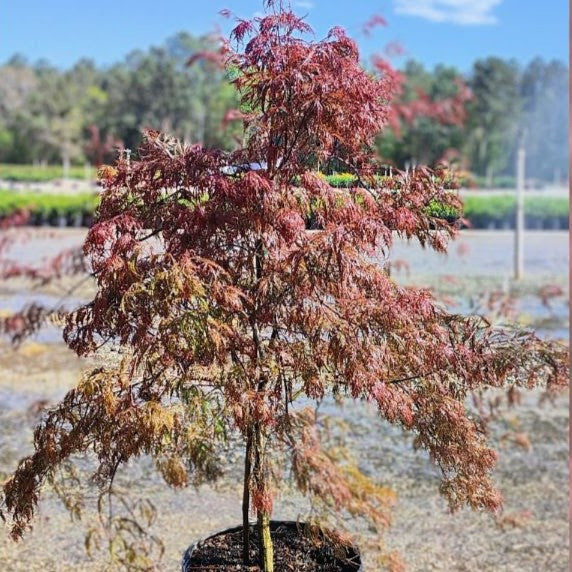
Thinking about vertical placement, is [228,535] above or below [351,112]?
below

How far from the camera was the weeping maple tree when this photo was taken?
982 mm

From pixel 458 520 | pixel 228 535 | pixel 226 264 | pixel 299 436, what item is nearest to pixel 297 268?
pixel 226 264

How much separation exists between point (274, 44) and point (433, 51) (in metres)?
1.82

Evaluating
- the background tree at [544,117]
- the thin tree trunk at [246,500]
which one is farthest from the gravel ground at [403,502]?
the background tree at [544,117]

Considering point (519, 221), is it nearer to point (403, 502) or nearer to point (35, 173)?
point (403, 502)

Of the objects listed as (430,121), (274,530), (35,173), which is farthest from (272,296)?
(35,173)

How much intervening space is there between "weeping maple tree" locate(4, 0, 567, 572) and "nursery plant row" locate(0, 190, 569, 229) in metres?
4.84

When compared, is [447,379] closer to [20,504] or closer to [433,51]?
[20,504]

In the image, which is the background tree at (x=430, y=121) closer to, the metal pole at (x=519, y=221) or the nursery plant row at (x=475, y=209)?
the metal pole at (x=519, y=221)

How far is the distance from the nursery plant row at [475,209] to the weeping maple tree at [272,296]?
4838mm

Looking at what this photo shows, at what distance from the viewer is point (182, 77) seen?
665 cm


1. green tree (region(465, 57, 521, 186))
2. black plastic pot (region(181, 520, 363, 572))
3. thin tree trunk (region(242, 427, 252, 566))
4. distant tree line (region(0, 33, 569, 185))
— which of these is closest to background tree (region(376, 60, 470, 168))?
distant tree line (region(0, 33, 569, 185))

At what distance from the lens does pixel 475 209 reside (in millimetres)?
6066

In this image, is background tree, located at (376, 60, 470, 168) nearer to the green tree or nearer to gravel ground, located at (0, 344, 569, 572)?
the green tree
